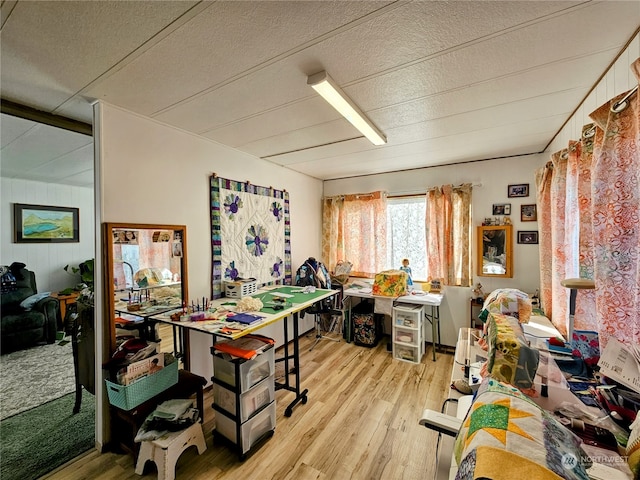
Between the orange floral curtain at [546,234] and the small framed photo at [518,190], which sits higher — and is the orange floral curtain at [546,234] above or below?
below

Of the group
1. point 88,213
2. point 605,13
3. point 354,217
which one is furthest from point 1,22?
point 88,213

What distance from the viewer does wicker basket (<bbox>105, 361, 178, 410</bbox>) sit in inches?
68.6

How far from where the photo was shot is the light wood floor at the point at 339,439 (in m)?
1.73

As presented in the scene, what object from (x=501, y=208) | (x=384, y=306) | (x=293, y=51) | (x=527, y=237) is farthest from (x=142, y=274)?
(x=527, y=237)

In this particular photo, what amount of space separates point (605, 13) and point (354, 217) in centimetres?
329

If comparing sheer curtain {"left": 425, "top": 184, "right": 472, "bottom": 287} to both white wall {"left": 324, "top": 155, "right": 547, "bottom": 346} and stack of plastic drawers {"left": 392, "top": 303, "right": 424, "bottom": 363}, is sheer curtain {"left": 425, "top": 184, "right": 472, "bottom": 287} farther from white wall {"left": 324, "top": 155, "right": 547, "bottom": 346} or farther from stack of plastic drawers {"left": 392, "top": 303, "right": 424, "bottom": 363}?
stack of plastic drawers {"left": 392, "top": 303, "right": 424, "bottom": 363}

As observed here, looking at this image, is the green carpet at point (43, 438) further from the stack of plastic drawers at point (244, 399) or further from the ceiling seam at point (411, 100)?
the ceiling seam at point (411, 100)

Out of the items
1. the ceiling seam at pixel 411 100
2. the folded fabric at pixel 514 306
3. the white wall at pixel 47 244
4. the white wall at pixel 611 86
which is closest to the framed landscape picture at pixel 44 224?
the white wall at pixel 47 244

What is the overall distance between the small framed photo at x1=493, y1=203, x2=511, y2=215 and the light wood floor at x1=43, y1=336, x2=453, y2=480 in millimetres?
2048

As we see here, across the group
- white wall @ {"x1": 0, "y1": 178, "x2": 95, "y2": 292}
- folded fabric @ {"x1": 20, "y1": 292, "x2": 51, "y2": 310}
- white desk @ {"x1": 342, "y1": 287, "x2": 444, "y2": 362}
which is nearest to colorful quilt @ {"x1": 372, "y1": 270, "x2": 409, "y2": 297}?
white desk @ {"x1": 342, "y1": 287, "x2": 444, "y2": 362}

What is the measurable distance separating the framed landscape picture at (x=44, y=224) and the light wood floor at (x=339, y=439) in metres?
4.14

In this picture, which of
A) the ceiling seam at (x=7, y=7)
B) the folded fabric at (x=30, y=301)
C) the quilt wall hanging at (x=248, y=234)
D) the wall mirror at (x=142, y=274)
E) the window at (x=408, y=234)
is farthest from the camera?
the window at (x=408, y=234)

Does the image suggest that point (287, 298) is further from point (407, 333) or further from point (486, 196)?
point (486, 196)

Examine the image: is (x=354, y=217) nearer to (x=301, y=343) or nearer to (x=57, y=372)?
(x=301, y=343)
